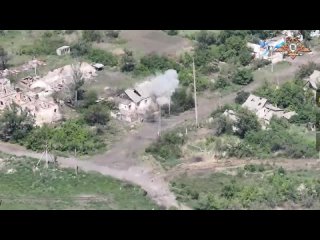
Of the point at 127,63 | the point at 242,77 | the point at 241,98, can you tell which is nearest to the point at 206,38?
the point at 127,63

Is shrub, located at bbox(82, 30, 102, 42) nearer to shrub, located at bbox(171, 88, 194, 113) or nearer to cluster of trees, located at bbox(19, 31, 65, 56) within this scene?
cluster of trees, located at bbox(19, 31, 65, 56)

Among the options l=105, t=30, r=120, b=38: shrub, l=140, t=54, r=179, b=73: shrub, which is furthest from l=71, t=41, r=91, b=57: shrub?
l=140, t=54, r=179, b=73: shrub

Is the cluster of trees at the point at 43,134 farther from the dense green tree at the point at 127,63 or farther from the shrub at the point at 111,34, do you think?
the shrub at the point at 111,34

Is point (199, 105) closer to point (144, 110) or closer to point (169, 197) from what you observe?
point (144, 110)

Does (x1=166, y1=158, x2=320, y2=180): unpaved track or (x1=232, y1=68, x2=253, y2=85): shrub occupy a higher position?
(x1=232, y1=68, x2=253, y2=85): shrub

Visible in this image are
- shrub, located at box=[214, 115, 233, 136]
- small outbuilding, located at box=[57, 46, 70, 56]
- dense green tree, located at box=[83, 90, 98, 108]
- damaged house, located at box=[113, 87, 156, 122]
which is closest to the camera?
shrub, located at box=[214, 115, 233, 136]

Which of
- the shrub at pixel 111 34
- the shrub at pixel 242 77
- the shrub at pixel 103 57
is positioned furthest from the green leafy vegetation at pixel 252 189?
the shrub at pixel 111 34

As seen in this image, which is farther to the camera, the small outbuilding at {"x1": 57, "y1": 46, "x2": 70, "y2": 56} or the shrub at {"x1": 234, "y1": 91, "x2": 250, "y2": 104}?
the small outbuilding at {"x1": 57, "y1": 46, "x2": 70, "y2": 56}

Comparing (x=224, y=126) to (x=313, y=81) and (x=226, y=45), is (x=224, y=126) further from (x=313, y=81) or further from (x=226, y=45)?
(x=226, y=45)
